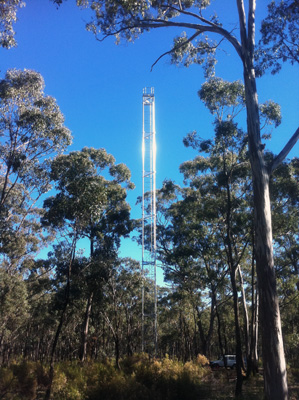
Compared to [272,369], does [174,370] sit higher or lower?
lower

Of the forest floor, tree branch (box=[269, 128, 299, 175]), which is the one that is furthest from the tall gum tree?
the forest floor

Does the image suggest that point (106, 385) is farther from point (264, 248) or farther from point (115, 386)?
point (264, 248)

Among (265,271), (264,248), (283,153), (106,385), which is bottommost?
(106,385)

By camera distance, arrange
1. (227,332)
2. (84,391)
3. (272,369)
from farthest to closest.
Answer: (227,332) → (84,391) → (272,369)

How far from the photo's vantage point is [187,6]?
1129 centimetres

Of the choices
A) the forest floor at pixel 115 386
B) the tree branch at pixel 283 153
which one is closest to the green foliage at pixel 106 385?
the forest floor at pixel 115 386

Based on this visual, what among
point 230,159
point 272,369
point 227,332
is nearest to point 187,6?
point 230,159

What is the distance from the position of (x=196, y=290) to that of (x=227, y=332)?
76.8ft

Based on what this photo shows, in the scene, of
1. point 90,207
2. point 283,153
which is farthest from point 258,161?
point 90,207

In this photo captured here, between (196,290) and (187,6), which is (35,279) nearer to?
(196,290)

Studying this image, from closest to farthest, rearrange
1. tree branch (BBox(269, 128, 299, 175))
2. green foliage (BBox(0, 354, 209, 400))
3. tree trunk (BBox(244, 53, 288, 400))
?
tree trunk (BBox(244, 53, 288, 400)), tree branch (BBox(269, 128, 299, 175)), green foliage (BBox(0, 354, 209, 400))

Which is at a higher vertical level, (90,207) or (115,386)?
(90,207)

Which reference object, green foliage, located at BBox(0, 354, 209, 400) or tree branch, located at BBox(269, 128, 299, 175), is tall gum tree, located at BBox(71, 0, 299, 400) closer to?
tree branch, located at BBox(269, 128, 299, 175)

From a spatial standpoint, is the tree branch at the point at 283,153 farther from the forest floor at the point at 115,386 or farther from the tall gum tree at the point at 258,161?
the forest floor at the point at 115,386
